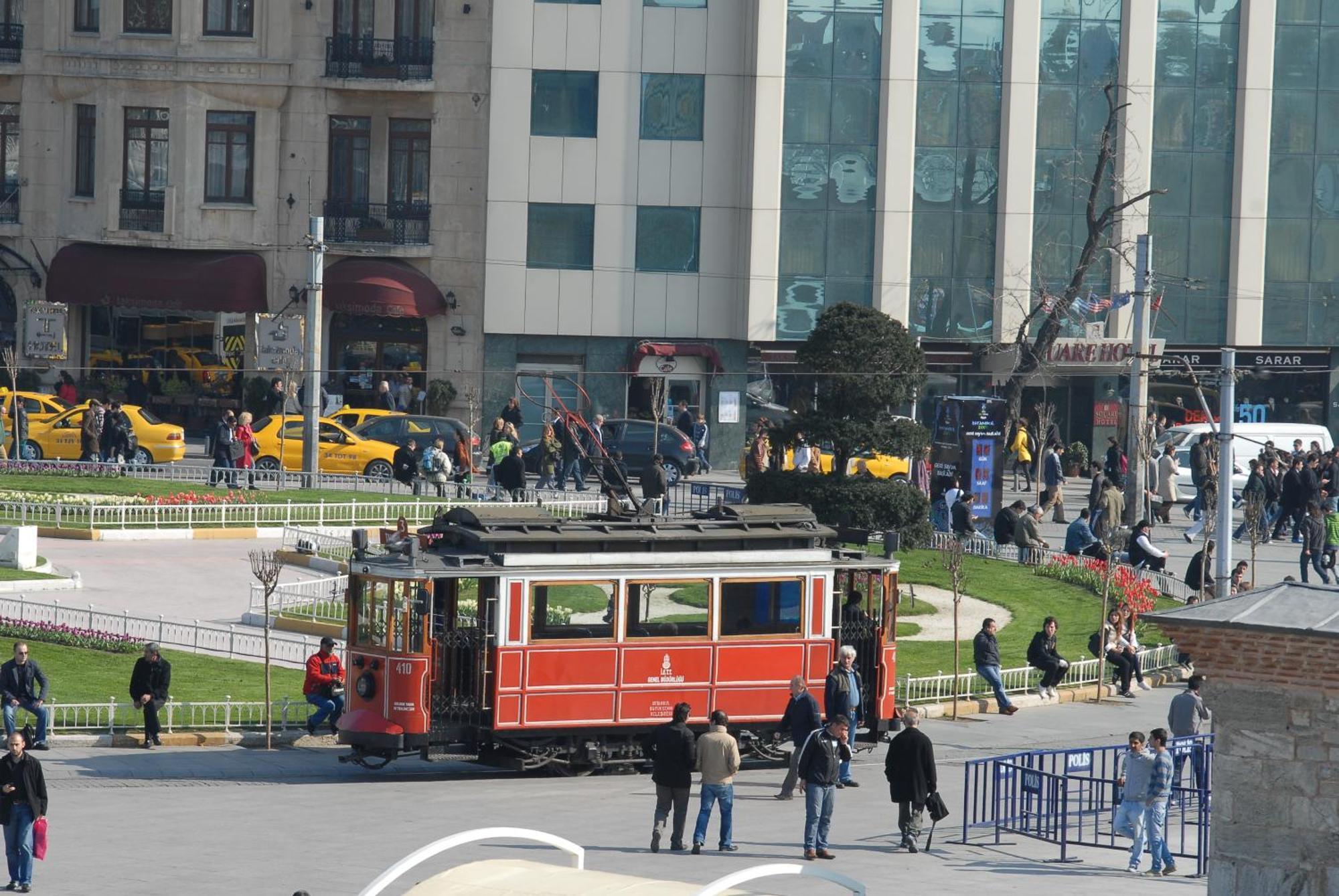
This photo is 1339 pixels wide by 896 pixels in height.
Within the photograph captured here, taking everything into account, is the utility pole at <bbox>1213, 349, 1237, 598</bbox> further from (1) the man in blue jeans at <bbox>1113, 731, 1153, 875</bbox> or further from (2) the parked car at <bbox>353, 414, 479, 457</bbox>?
(2) the parked car at <bbox>353, 414, 479, 457</bbox>

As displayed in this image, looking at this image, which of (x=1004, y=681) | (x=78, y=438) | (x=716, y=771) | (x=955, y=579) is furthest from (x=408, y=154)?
(x=716, y=771)

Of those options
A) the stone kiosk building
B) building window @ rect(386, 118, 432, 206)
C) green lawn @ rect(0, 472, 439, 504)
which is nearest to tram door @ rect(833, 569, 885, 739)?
the stone kiosk building

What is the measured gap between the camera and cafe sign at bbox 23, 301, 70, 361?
50594 mm

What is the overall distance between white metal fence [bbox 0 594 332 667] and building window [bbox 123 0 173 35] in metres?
28.3

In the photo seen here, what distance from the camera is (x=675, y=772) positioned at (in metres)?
18.2

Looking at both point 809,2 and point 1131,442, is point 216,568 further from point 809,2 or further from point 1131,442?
point 809,2

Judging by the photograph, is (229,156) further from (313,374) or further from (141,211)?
(313,374)

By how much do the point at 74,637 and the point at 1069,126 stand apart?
33712mm

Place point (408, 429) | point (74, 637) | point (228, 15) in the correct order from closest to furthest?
point (74, 637)
point (408, 429)
point (228, 15)

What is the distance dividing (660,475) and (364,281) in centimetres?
1593

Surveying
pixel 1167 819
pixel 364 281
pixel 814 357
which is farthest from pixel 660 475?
pixel 1167 819

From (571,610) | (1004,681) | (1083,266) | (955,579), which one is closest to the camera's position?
(571,610)

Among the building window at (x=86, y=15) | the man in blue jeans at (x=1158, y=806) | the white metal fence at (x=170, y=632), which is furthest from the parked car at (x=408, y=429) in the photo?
the man in blue jeans at (x=1158, y=806)

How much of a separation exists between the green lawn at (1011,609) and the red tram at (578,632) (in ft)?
17.9
